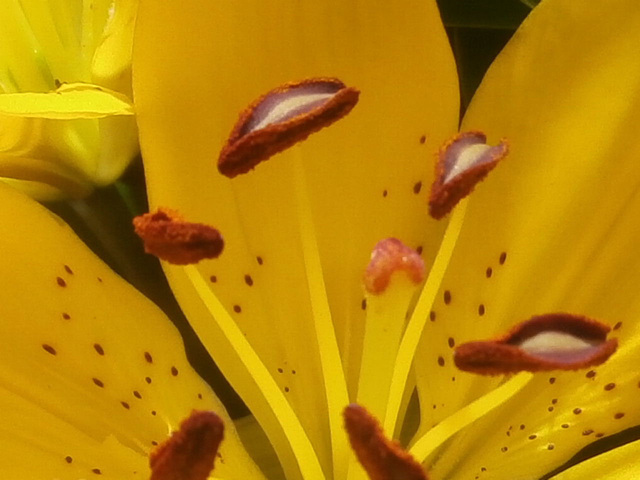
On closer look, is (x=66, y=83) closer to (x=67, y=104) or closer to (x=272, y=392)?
(x=67, y=104)

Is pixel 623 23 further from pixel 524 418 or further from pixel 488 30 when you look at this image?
pixel 524 418

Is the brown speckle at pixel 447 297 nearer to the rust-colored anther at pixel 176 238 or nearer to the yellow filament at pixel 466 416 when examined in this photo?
the yellow filament at pixel 466 416

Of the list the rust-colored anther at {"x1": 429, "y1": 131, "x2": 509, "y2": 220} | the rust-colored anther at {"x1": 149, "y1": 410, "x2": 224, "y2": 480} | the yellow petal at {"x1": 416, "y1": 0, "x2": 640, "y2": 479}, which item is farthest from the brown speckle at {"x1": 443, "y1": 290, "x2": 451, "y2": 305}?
the rust-colored anther at {"x1": 149, "y1": 410, "x2": 224, "y2": 480}

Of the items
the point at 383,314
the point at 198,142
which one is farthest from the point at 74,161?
the point at 383,314

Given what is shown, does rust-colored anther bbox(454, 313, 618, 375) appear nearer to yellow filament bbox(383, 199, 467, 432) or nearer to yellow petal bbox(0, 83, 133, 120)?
yellow filament bbox(383, 199, 467, 432)

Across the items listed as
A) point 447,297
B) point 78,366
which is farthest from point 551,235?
point 78,366
